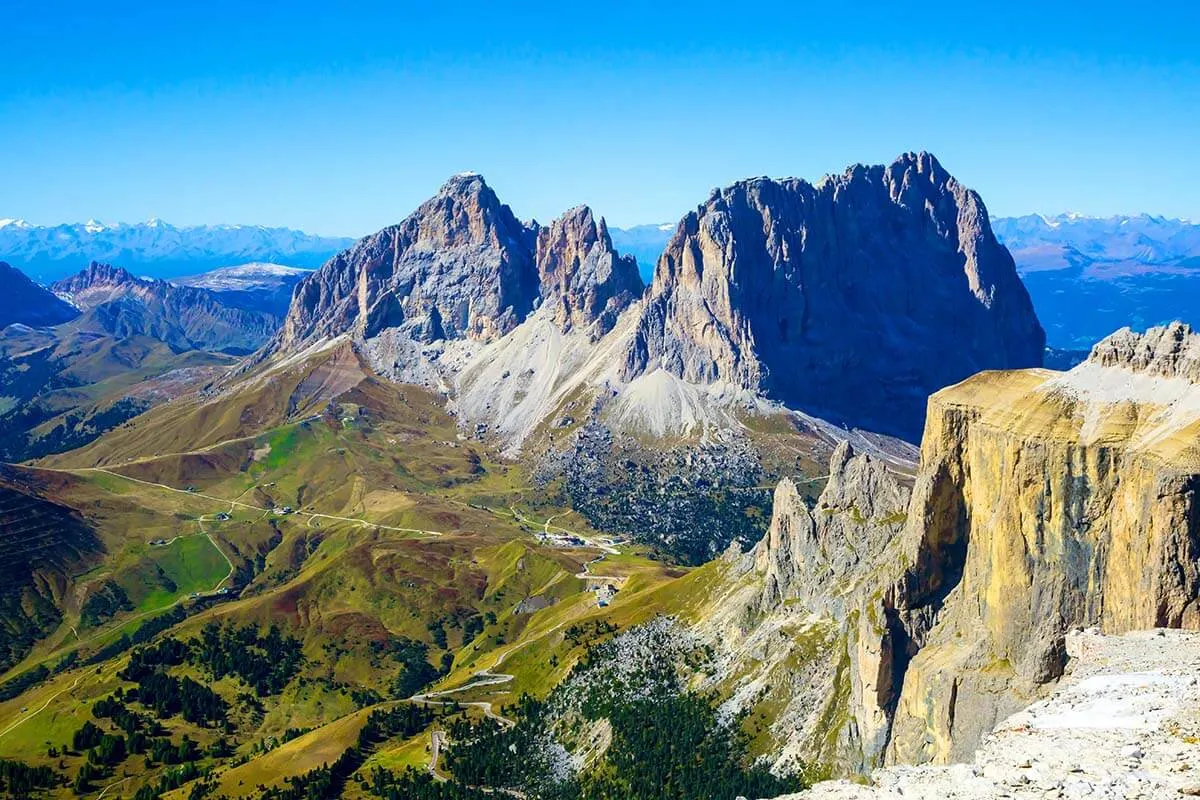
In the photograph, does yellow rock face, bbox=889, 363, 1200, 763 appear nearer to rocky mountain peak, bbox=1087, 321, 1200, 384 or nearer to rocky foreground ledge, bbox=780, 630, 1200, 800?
rocky mountain peak, bbox=1087, 321, 1200, 384

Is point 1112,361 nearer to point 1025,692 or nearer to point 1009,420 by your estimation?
point 1009,420

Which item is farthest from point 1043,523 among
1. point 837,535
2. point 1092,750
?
point 837,535

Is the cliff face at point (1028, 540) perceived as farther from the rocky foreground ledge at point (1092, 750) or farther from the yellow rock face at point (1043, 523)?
the rocky foreground ledge at point (1092, 750)

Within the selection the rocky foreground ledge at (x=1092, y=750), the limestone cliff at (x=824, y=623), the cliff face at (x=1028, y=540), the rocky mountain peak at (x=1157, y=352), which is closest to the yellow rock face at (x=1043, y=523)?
the cliff face at (x=1028, y=540)

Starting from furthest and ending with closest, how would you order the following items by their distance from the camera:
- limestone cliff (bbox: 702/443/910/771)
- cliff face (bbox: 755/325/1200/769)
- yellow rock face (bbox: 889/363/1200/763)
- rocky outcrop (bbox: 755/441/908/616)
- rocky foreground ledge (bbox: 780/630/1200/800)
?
rocky outcrop (bbox: 755/441/908/616), limestone cliff (bbox: 702/443/910/771), cliff face (bbox: 755/325/1200/769), yellow rock face (bbox: 889/363/1200/763), rocky foreground ledge (bbox: 780/630/1200/800)

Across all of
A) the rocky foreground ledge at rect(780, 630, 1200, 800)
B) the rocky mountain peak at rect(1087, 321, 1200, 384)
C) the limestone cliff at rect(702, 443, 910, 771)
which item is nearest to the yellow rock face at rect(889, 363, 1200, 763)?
the rocky mountain peak at rect(1087, 321, 1200, 384)
